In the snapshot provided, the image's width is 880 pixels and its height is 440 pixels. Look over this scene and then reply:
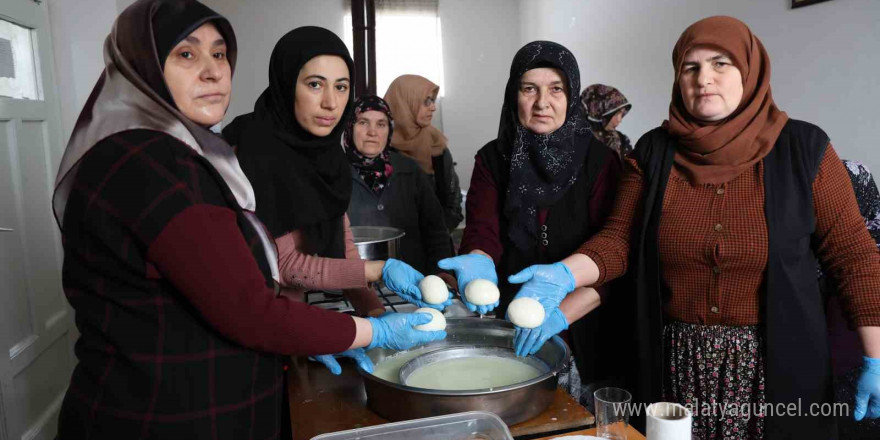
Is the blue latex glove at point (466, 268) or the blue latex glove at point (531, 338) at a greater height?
the blue latex glove at point (466, 268)

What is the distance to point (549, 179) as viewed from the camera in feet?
5.74

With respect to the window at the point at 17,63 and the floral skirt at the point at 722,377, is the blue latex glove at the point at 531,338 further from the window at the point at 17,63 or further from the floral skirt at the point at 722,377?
the window at the point at 17,63

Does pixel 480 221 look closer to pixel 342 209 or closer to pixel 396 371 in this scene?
pixel 342 209

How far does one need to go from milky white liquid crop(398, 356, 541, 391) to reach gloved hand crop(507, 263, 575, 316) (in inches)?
8.4

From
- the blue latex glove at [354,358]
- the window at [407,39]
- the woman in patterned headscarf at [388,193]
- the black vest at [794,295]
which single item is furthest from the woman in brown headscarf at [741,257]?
the window at [407,39]

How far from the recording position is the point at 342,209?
1775 mm

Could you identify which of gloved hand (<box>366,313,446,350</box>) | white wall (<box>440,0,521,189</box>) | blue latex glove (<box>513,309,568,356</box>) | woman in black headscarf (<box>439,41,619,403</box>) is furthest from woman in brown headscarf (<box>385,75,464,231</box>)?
white wall (<box>440,0,521,189</box>)

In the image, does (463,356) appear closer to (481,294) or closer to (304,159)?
(481,294)

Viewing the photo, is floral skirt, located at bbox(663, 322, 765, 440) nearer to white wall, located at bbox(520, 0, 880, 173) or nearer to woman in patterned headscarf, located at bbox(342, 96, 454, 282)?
woman in patterned headscarf, located at bbox(342, 96, 454, 282)

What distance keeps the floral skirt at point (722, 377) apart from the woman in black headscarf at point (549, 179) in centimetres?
29

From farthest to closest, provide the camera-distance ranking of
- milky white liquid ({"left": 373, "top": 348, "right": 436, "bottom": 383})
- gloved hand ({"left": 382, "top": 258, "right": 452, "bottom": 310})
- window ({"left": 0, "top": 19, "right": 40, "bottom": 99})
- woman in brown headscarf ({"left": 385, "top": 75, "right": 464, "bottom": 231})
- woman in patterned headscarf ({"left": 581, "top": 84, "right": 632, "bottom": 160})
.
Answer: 1. woman in patterned headscarf ({"left": 581, "top": 84, "right": 632, "bottom": 160})
2. woman in brown headscarf ({"left": 385, "top": 75, "right": 464, "bottom": 231})
3. window ({"left": 0, "top": 19, "right": 40, "bottom": 99})
4. gloved hand ({"left": 382, "top": 258, "right": 452, "bottom": 310})
5. milky white liquid ({"left": 373, "top": 348, "right": 436, "bottom": 383})

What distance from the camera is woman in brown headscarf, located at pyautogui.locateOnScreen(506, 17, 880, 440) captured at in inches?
52.8

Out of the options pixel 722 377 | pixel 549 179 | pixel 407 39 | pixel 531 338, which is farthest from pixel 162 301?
pixel 407 39

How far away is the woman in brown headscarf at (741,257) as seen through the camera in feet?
4.40
